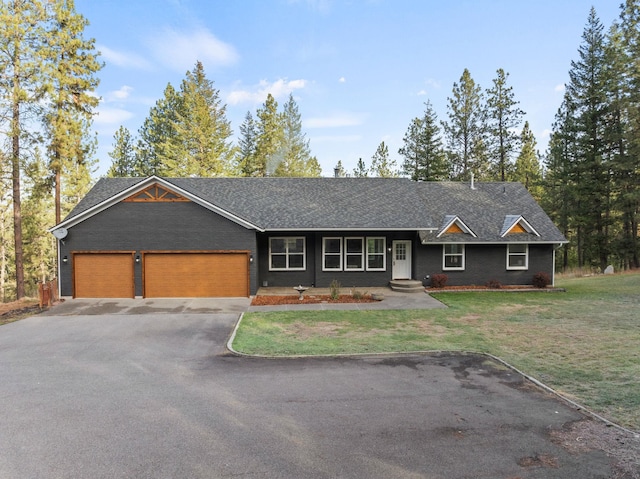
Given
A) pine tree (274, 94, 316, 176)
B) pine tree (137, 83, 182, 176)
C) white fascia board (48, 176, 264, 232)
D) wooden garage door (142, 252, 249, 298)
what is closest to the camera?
white fascia board (48, 176, 264, 232)

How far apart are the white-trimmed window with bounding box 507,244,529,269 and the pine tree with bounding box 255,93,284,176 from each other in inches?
891

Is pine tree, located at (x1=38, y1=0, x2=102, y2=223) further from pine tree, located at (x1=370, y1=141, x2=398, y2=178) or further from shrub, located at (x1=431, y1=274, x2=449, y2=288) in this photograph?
pine tree, located at (x1=370, y1=141, x2=398, y2=178)

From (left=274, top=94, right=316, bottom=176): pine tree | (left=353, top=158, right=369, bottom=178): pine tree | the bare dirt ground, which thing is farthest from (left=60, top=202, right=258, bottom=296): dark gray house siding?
(left=353, top=158, right=369, bottom=178): pine tree

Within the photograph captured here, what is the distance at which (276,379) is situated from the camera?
688 centimetres

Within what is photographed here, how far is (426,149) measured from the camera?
33.9 m

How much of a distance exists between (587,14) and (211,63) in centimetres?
2959

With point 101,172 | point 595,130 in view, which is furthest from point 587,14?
point 101,172

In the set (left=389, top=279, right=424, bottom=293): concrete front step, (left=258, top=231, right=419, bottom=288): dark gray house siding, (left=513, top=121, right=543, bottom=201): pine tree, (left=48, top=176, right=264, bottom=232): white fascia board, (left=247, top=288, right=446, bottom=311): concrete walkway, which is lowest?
(left=247, top=288, right=446, bottom=311): concrete walkway

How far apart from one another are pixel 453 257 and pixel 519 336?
8998mm

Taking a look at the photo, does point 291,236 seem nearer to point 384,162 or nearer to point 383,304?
point 383,304

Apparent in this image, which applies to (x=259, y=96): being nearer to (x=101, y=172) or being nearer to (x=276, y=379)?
(x=101, y=172)

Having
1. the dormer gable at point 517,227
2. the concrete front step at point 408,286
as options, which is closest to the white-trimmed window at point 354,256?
the concrete front step at point 408,286

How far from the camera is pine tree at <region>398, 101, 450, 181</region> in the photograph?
33656 mm

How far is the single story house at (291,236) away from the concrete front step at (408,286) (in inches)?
26.8
